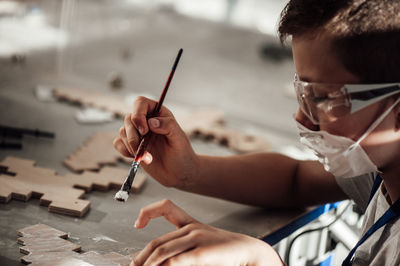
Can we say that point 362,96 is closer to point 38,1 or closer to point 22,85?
point 22,85

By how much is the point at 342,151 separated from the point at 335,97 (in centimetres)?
13

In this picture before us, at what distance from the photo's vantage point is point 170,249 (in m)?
1.12

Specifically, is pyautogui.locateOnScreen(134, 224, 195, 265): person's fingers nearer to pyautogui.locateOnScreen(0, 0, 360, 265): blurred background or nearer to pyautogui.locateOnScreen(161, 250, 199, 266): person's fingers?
pyautogui.locateOnScreen(161, 250, 199, 266): person's fingers

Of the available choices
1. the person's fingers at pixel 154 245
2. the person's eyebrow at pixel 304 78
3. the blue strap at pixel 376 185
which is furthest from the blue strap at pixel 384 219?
the person's fingers at pixel 154 245

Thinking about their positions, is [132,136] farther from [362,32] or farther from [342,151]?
[362,32]

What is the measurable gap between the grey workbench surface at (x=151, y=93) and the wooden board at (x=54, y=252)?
0.03 metres

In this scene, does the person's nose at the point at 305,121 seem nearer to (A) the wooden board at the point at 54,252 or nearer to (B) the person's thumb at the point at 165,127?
(B) the person's thumb at the point at 165,127

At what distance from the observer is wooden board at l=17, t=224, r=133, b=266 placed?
122 centimetres

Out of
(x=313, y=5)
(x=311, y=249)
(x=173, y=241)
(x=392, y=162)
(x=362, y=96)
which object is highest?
(x=313, y=5)

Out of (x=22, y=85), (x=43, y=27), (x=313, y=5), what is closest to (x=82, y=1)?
(x=43, y=27)

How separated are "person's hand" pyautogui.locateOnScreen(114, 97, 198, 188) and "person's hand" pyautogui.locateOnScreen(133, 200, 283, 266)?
0.27m

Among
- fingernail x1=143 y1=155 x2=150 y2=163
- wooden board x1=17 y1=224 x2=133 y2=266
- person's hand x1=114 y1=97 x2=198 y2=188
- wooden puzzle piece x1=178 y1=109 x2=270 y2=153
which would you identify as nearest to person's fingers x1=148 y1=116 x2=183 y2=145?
person's hand x1=114 y1=97 x2=198 y2=188

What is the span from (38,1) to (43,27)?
0.18 meters

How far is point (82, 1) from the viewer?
3297 mm
